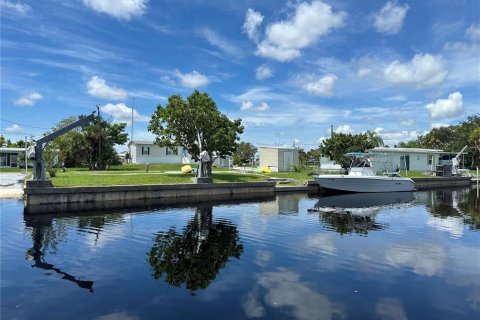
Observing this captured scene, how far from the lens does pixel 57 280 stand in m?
8.89

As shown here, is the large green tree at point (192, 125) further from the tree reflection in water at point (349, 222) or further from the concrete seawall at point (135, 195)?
the tree reflection in water at point (349, 222)

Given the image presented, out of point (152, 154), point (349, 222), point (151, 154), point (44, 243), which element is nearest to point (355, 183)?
point (349, 222)

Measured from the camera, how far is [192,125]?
30906mm

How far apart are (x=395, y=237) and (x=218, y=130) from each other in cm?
1952

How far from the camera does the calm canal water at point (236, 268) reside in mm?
7426

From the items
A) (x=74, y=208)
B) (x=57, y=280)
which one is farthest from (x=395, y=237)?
(x=74, y=208)

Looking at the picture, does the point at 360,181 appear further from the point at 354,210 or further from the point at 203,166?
the point at 203,166

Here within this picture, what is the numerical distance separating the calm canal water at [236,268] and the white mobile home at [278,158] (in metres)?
26.2

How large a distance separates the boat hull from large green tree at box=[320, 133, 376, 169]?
12.9m

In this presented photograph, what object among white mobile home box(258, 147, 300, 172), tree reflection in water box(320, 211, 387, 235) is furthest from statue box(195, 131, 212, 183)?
white mobile home box(258, 147, 300, 172)

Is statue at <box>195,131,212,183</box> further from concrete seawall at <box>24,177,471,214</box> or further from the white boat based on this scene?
the white boat

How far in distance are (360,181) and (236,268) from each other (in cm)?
2364

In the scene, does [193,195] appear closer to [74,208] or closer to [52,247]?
[74,208]

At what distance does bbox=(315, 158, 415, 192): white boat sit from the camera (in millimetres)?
31156
